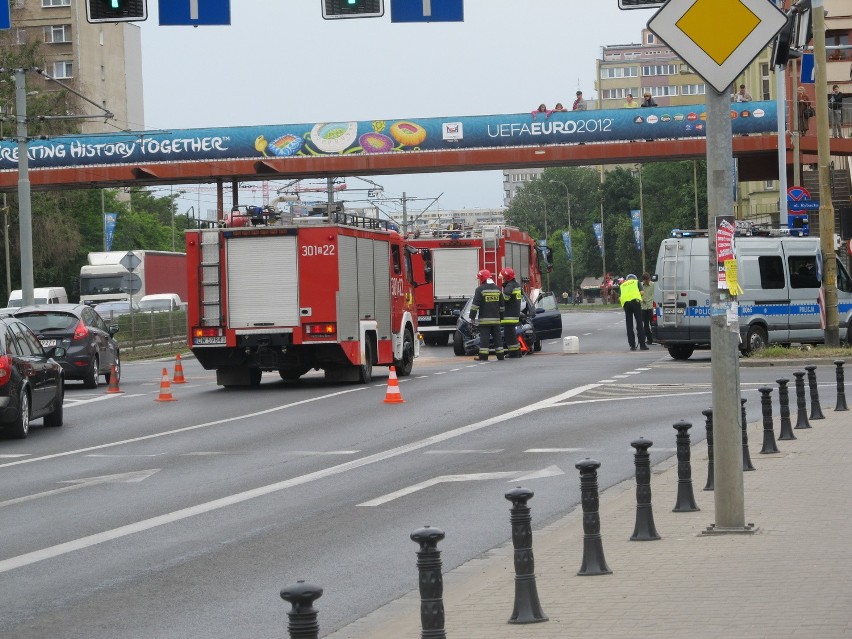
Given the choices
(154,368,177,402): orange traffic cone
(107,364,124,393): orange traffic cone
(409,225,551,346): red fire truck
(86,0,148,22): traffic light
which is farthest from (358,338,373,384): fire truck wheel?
(409,225,551,346): red fire truck

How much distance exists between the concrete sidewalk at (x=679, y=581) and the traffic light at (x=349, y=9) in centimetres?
838

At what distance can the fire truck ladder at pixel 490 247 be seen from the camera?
4425cm

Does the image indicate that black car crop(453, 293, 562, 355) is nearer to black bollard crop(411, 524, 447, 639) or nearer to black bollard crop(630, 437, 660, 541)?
black bollard crop(630, 437, 660, 541)

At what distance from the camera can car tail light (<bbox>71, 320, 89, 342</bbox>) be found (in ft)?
97.0

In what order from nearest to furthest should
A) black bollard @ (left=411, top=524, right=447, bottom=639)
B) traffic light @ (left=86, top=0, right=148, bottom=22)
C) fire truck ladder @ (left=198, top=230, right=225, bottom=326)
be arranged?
black bollard @ (left=411, top=524, right=447, bottom=639) → traffic light @ (left=86, top=0, right=148, bottom=22) → fire truck ladder @ (left=198, top=230, right=225, bottom=326)

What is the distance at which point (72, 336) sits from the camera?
97.0 feet

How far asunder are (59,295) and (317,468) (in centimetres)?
5494

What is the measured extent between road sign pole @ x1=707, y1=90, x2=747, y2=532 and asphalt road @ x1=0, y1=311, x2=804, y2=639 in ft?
6.07

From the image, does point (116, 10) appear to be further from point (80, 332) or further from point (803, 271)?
point (803, 271)

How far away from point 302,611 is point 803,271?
2861 cm

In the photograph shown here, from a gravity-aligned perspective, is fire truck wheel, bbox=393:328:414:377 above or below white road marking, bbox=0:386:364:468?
above

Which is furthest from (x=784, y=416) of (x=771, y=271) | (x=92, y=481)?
(x=771, y=271)

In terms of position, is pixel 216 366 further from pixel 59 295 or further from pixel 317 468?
pixel 59 295

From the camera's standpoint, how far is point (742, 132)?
177 ft
